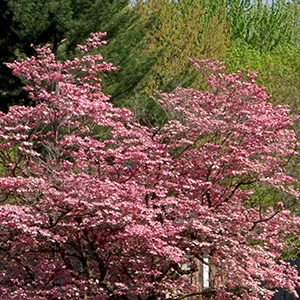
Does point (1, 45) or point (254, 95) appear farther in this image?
point (1, 45)

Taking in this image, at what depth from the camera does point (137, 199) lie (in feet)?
29.1

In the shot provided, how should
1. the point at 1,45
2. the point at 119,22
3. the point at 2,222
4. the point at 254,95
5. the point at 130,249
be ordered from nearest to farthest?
the point at 2,222 < the point at 130,249 < the point at 254,95 < the point at 1,45 < the point at 119,22

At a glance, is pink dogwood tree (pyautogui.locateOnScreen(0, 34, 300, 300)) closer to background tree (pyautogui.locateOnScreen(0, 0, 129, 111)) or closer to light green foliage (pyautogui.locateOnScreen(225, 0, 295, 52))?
background tree (pyautogui.locateOnScreen(0, 0, 129, 111))

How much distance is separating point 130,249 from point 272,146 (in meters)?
2.62

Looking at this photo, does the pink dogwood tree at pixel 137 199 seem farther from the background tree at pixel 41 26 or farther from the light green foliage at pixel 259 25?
the light green foliage at pixel 259 25

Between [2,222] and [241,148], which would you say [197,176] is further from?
[2,222]

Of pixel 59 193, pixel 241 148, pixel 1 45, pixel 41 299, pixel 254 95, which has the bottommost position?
pixel 41 299

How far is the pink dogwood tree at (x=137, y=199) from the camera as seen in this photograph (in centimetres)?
869

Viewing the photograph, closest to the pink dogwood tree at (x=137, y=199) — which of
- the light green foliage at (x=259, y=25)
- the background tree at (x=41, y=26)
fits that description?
the background tree at (x=41, y=26)

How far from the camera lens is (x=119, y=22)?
18297 millimetres

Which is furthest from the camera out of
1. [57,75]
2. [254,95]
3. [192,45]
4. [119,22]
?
[192,45]

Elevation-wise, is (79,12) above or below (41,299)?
above

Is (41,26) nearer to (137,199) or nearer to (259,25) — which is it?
(137,199)

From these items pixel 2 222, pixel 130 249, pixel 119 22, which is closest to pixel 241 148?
pixel 130 249
